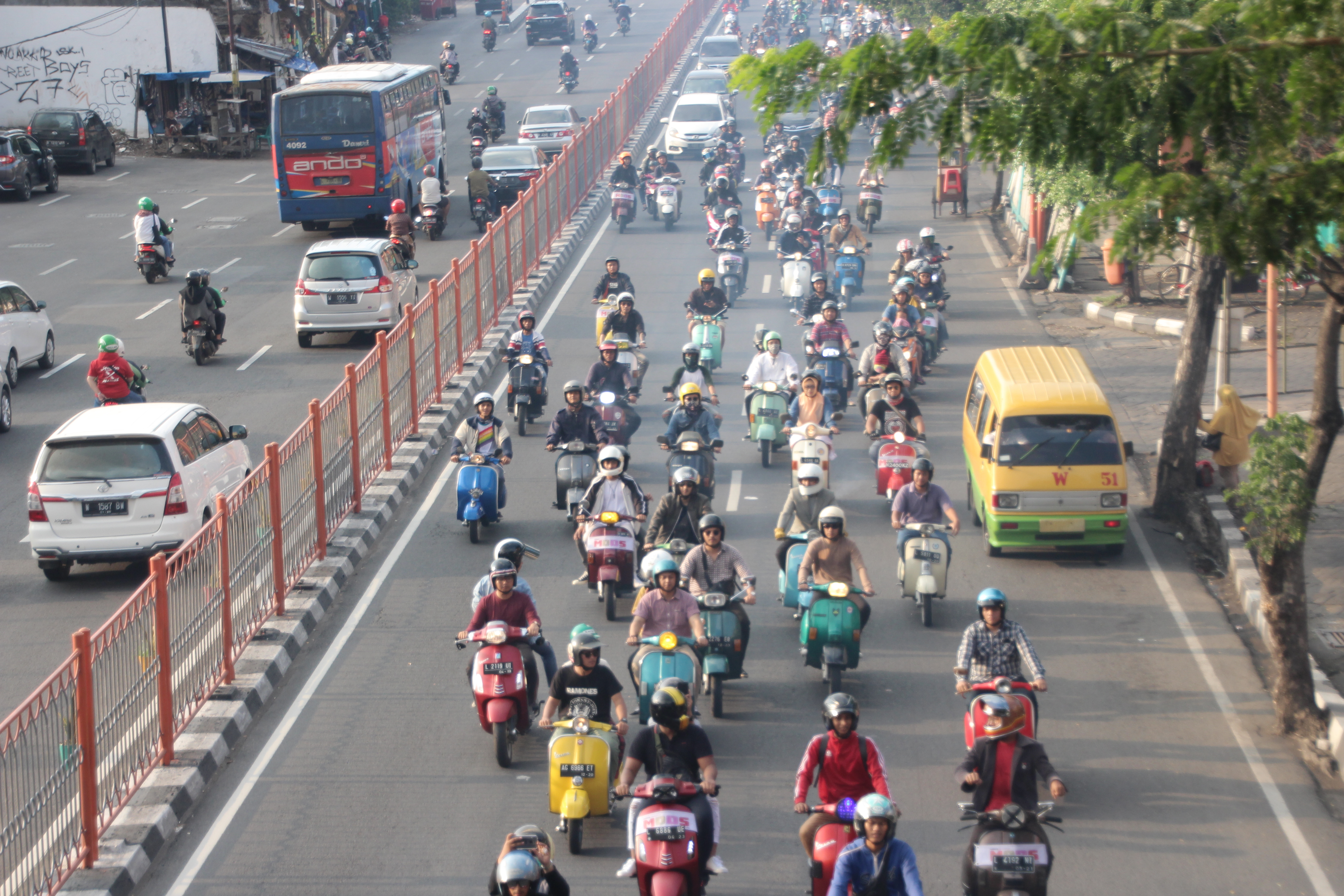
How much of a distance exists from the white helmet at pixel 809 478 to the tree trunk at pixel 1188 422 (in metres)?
4.99

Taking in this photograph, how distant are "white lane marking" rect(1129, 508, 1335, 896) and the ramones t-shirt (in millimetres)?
4553

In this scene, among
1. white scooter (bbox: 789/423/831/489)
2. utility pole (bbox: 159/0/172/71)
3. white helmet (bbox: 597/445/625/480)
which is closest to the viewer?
white helmet (bbox: 597/445/625/480)

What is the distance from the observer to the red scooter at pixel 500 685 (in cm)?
1097

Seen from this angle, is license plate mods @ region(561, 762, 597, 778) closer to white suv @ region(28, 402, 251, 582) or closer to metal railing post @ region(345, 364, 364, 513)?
white suv @ region(28, 402, 251, 582)

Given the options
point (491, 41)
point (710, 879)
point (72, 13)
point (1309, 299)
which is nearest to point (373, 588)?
point (710, 879)

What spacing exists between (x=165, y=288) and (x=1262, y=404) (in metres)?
20.3

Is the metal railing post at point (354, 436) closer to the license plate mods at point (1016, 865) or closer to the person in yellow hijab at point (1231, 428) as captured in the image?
the person in yellow hijab at point (1231, 428)

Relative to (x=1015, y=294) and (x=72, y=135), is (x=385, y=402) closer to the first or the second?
→ (x=1015, y=294)

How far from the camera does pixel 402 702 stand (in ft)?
40.4

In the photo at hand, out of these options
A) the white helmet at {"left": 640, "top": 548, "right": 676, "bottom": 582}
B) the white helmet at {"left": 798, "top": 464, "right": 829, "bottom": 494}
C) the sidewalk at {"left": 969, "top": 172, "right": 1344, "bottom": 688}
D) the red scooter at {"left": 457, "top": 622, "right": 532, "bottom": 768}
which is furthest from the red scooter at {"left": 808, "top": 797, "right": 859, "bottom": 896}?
the sidewalk at {"left": 969, "top": 172, "right": 1344, "bottom": 688}

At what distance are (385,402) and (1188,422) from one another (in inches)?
363

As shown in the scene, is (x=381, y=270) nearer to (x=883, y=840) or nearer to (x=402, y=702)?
(x=402, y=702)

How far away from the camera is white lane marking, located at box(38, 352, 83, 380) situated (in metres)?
Answer: 23.6

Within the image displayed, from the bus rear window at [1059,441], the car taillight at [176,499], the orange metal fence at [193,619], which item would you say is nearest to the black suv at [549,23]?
the orange metal fence at [193,619]
